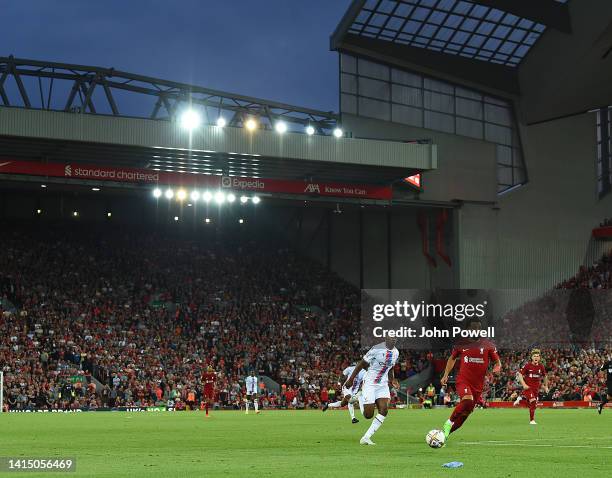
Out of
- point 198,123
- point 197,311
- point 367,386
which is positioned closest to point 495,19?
point 198,123

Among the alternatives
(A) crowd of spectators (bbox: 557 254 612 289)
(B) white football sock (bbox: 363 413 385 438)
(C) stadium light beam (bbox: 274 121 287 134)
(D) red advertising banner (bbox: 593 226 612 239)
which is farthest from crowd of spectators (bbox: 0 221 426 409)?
(B) white football sock (bbox: 363 413 385 438)

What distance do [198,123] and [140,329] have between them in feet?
44.8

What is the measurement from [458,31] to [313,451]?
5278 cm

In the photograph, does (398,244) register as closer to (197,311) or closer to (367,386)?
(197,311)

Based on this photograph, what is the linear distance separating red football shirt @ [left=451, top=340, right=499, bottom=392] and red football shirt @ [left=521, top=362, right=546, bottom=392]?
14.8m

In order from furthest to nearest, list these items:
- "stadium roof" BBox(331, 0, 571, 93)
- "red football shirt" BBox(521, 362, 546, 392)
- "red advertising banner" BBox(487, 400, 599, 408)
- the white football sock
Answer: "stadium roof" BBox(331, 0, 571, 93) < "red advertising banner" BBox(487, 400, 599, 408) < "red football shirt" BBox(521, 362, 546, 392) < the white football sock

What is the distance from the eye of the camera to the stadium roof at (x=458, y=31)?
64.7 meters

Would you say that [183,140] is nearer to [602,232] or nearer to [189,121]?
[189,121]

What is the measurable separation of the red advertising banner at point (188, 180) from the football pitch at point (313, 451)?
99.6ft

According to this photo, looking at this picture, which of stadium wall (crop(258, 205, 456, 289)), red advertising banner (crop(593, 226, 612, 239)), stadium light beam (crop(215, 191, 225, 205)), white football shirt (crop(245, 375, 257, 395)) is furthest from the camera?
red advertising banner (crop(593, 226, 612, 239))

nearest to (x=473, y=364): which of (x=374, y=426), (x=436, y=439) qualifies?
(x=436, y=439)

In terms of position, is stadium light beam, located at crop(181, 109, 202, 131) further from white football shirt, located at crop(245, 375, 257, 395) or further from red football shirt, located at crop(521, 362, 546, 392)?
red football shirt, located at crop(521, 362, 546, 392)

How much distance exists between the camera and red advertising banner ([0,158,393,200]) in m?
56.2

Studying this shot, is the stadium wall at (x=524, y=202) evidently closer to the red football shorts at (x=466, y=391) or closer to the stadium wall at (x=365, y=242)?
the stadium wall at (x=365, y=242)
